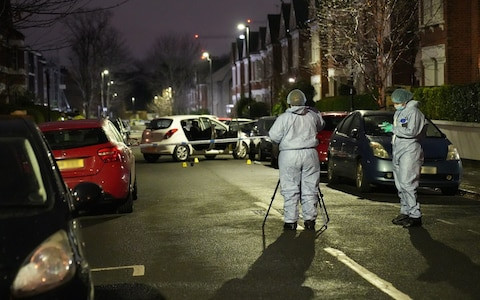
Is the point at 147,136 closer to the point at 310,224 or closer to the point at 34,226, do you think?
the point at 310,224

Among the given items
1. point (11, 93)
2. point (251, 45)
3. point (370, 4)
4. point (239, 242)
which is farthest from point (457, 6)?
point (251, 45)

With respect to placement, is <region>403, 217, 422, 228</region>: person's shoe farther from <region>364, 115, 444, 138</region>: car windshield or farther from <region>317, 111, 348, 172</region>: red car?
<region>317, 111, 348, 172</region>: red car

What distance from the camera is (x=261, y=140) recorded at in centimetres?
2533

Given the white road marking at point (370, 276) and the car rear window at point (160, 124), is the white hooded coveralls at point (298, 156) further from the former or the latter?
the car rear window at point (160, 124)

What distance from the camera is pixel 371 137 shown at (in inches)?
554

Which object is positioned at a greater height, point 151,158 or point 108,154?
point 108,154

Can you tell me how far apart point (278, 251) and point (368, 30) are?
741 inches

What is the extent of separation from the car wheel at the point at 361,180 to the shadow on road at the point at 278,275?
483 cm

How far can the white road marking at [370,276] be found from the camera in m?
6.53

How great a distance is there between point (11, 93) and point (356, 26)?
25.5 meters

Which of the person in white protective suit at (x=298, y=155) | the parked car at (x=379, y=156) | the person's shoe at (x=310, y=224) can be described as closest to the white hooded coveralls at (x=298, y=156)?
the person in white protective suit at (x=298, y=155)

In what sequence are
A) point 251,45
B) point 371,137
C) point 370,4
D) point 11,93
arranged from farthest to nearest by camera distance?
1. point 251,45
2. point 11,93
3. point 370,4
4. point 371,137

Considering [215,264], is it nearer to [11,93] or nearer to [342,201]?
[342,201]

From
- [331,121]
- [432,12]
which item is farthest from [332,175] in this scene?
[432,12]
